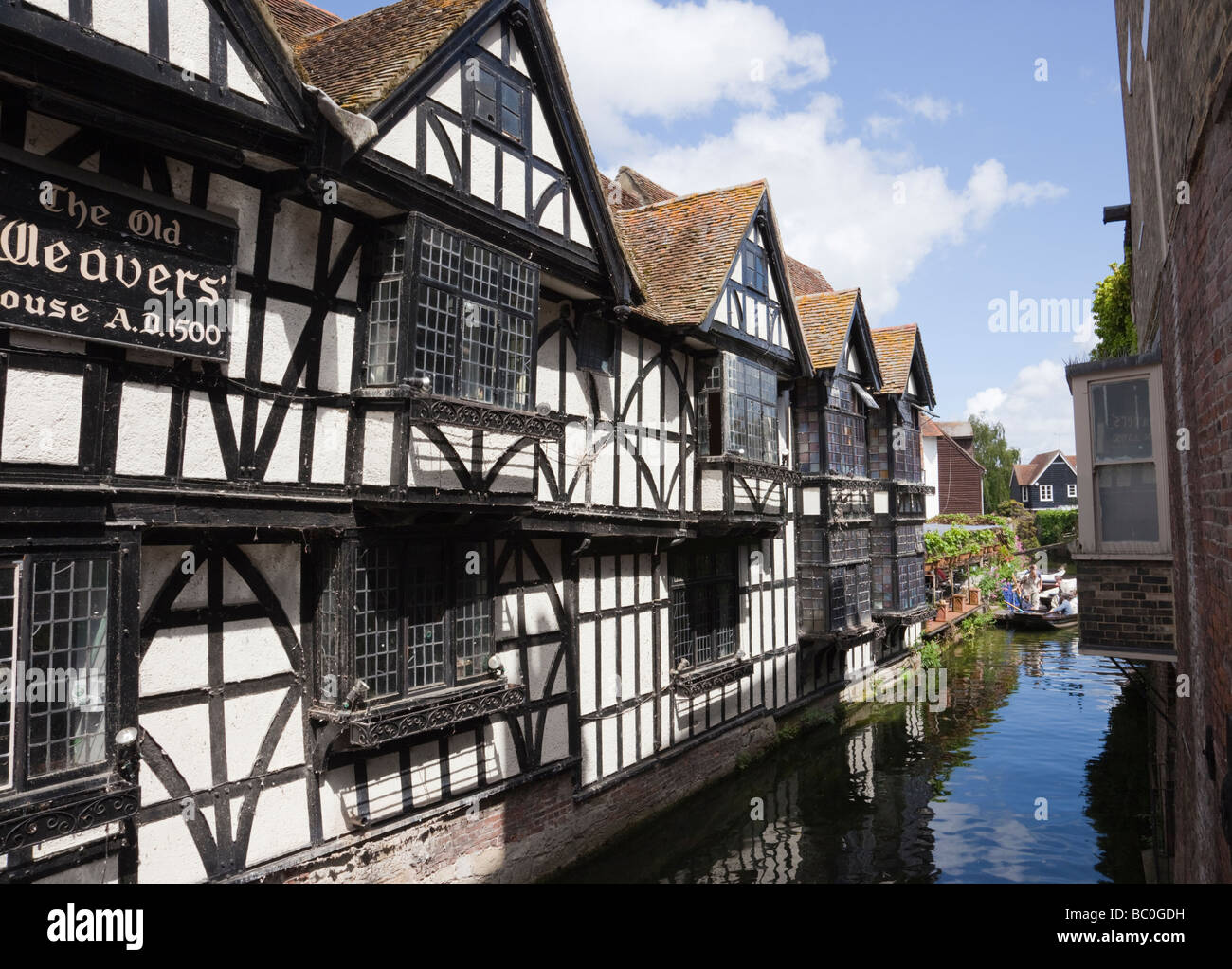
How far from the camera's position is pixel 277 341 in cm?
781

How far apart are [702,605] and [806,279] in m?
16.6

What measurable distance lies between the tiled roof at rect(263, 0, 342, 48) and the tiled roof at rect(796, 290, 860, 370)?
11861 millimetres

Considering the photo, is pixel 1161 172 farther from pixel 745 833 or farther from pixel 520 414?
pixel 745 833

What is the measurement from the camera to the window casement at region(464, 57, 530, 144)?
9.29m

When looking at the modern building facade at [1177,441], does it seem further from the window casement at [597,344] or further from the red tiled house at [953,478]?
the red tiled house at [953,478]

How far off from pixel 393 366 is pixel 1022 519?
187ft

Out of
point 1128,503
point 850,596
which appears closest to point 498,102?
point 1128,503

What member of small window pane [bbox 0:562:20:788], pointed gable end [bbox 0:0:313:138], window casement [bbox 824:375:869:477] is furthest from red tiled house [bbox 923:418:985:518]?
small window pane [bbox 0:562:20:788]

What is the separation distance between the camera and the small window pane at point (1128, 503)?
8.65 metres

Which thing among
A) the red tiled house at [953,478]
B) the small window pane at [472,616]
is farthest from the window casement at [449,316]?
the red tiled house at [953,478]

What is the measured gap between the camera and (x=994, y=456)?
242ft

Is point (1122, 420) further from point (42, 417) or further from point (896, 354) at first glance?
point (896, 354)

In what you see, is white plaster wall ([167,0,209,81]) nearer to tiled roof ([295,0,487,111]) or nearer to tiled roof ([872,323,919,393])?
tiled roof ([295,0,487,111])

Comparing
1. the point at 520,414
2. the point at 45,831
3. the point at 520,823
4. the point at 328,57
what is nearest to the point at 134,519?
the point at 45,831
